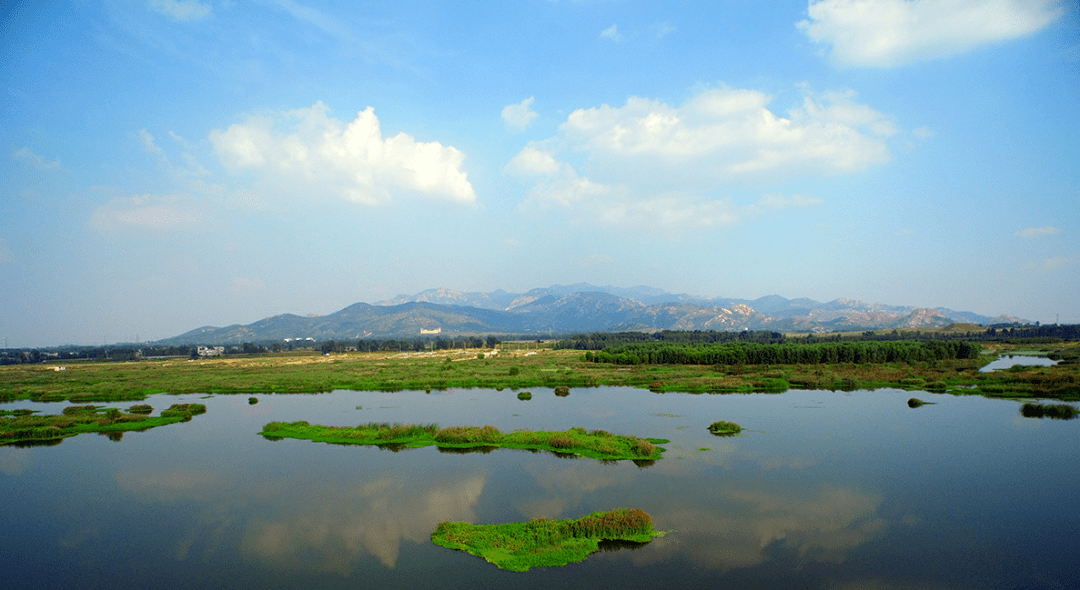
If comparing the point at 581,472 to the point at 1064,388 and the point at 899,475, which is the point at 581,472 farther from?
the point at 1064,388

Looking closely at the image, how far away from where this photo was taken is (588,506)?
22312 mm

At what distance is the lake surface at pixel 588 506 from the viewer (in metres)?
17.4

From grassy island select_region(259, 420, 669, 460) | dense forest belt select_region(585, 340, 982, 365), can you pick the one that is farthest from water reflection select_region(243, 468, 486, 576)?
dense forest belt select_region(585, 340, 982, 365)

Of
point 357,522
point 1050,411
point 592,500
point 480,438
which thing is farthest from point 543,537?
point 1050,411

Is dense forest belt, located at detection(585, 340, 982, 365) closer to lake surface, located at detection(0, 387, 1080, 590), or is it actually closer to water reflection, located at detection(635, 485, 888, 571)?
lake surface, located at detection(0, 387, 1080, 590)

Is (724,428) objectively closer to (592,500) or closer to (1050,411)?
(592,500)

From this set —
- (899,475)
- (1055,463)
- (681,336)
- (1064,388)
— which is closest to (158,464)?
(899,475)

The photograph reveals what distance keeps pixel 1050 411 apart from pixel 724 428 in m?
27.0

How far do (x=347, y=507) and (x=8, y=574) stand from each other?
11637mm

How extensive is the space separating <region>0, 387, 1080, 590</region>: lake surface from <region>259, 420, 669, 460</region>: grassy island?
1.35m

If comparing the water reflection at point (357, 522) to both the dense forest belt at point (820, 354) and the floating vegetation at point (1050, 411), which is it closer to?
the floating vegetation at point (1050, 411)

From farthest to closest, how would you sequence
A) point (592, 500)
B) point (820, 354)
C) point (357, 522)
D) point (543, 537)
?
point (820, 354) → point (592, 500) → point (357, 522) → point (543, 537)

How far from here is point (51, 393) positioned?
62.4 m

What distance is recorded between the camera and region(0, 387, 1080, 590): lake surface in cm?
1742
